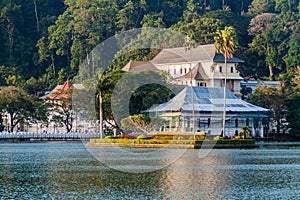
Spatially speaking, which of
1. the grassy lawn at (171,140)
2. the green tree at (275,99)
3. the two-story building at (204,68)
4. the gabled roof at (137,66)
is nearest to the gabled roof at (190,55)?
the two-story building at (204,68)

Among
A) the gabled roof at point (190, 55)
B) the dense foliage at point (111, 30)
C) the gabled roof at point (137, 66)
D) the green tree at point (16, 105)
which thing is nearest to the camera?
the green tree at point (16, 105)

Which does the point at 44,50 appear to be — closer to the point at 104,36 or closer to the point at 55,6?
the point at 104,36

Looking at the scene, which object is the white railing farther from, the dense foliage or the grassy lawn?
the dense foliage

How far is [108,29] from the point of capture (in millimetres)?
159500

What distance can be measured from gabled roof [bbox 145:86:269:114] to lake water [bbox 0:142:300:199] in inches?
1366

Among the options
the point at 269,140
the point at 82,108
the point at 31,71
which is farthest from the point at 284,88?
the point at 31,71

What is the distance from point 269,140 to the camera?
10750 centimetres

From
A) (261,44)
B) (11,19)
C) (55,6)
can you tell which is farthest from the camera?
(55,6)

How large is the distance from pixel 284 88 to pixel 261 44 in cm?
4056

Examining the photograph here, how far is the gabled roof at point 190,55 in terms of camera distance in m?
130

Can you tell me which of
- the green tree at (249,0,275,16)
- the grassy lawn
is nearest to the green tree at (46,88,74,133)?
the grassy lawn

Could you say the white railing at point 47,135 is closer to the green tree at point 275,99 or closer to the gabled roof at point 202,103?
the gabled roof at point 202,103

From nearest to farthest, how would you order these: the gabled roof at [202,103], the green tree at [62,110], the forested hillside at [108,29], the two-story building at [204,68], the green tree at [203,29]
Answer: the gabled roof at [202,103], the green tree at [62,110], the two-story building at [204,68], the green tree at [203,29], the forested hillside at [108,29]

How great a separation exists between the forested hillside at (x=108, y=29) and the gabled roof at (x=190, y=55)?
9.09 m
